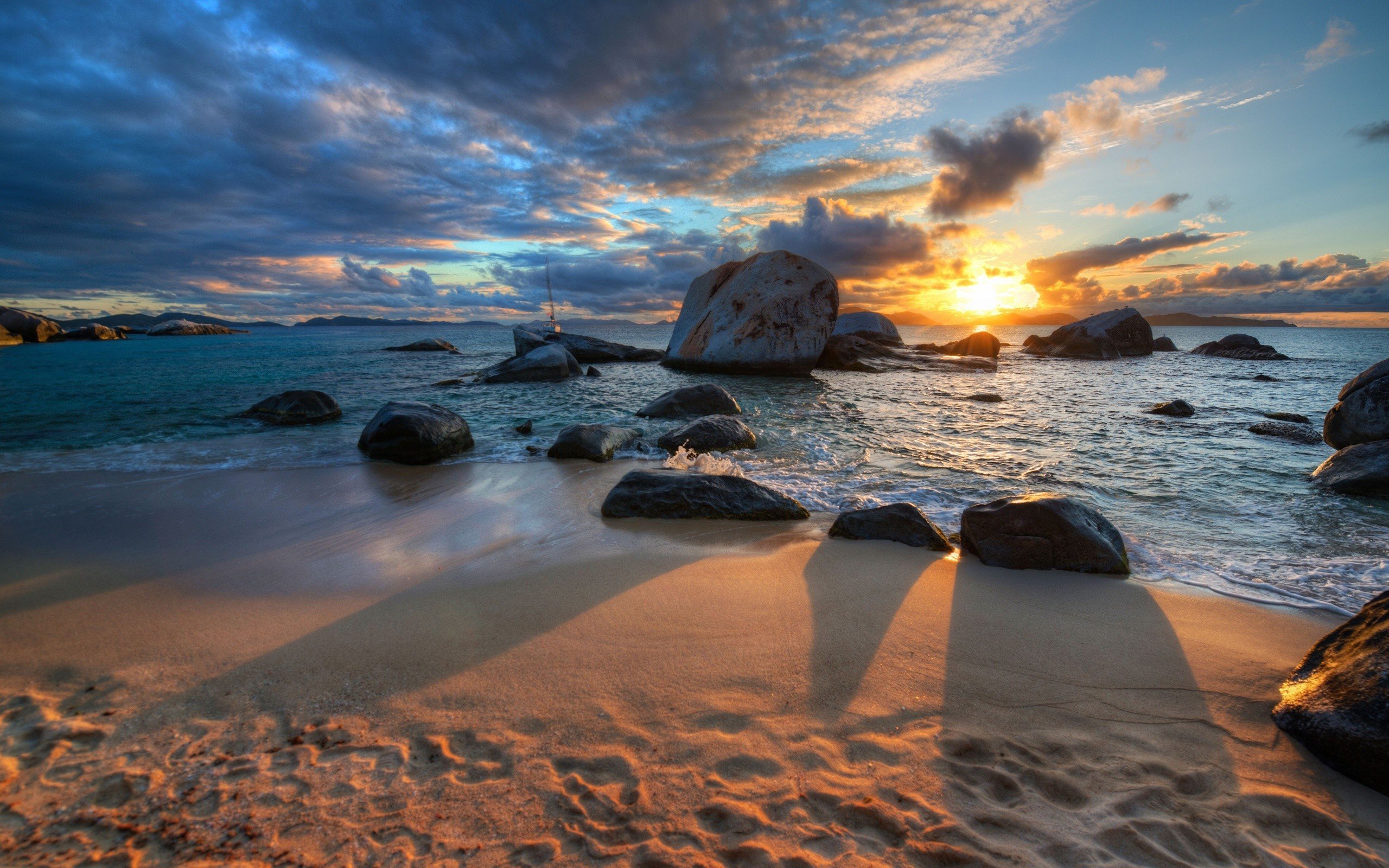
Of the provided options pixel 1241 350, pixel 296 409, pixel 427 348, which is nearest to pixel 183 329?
pixel 427 348

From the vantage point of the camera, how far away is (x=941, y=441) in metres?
9.33

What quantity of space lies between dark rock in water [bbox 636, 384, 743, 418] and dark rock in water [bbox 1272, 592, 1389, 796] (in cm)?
924

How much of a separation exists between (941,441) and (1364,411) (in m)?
5.56

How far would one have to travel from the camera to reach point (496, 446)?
29.9ft

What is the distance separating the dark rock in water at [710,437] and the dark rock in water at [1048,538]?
465 centimetres

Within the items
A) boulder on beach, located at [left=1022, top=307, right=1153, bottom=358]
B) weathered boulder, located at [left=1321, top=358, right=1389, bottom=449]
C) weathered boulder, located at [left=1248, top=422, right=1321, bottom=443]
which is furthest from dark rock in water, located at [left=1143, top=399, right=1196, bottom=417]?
boulder on beach, located at [left=1022, top=307, right=1153, bottom=358]

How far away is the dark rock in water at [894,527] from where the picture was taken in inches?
185

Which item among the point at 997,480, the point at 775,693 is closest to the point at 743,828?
the point at 775,693

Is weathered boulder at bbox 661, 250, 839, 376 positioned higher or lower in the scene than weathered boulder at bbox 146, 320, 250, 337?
lower

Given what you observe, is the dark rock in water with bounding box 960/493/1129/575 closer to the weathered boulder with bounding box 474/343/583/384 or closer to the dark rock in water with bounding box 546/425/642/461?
the dark rock in water with bounding box 546/425/642/461

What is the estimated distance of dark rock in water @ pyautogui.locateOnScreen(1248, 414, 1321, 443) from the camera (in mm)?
9242

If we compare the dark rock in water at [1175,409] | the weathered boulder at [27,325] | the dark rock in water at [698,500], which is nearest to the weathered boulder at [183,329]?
the weathered boulder at [27,325]

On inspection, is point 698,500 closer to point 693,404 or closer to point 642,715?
point 642,715

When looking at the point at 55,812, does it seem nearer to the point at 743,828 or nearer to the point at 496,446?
the point at 743,828
